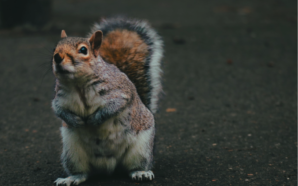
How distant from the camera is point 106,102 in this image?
2291mm

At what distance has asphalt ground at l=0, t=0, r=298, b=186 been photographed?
277 cm

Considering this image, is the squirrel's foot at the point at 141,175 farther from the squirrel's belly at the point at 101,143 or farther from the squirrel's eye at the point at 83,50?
the squirrel's eye at the point at 83,50

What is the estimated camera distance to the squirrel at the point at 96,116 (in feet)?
7.10

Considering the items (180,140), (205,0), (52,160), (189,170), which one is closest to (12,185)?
(52,160)

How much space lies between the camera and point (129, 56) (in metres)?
2.88

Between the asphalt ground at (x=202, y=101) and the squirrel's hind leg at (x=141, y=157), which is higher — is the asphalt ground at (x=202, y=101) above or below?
below

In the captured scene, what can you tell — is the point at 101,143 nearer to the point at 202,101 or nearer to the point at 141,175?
the point at 141,175

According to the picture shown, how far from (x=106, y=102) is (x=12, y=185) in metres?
0.87

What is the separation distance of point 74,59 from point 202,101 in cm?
239

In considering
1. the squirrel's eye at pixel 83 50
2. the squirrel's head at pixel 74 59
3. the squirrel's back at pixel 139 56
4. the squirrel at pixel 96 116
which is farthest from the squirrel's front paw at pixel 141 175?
the squirrel's eye at pixel 83 50

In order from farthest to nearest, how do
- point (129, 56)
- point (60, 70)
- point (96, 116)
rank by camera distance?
point (129, 56)
point (96, 116)
point (60, 70)

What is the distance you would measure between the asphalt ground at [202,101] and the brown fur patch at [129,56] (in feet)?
1.58

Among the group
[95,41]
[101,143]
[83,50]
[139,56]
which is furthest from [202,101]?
[83,50]

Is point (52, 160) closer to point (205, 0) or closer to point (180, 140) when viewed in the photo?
point (180, 140)
